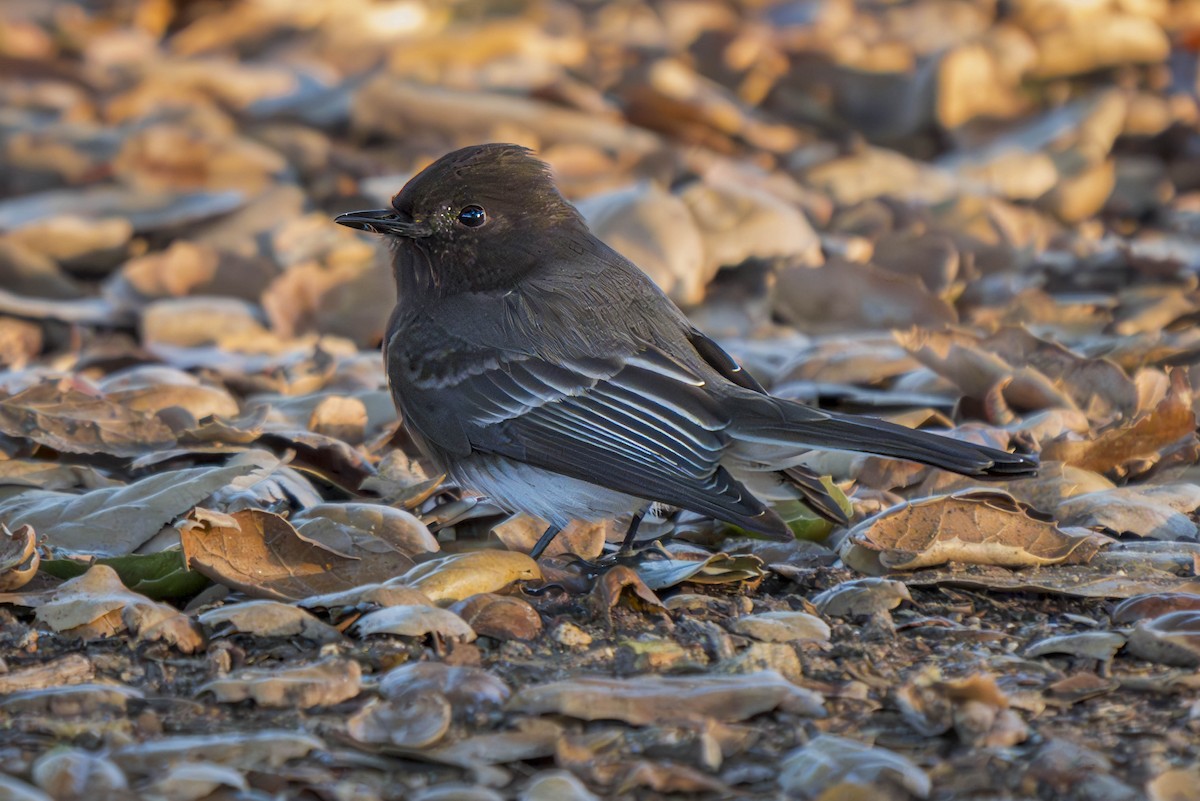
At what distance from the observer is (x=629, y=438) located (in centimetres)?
397

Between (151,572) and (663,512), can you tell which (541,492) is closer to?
(663,512)

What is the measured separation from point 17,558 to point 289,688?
96 centimetres

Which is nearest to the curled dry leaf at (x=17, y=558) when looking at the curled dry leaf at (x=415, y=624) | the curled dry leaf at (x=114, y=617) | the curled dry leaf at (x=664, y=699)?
the curled dry leaf at (x=114, y=617)

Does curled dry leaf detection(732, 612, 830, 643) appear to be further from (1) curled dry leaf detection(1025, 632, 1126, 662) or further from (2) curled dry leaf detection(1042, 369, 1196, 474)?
(2) curled dry leaf detection(1042, 369, 1196, 474)

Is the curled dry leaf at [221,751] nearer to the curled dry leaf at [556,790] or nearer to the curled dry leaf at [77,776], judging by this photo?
the curled dry leaf at [77,776]

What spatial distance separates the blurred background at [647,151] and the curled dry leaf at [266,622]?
9.83ft

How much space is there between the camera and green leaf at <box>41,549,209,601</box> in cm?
366

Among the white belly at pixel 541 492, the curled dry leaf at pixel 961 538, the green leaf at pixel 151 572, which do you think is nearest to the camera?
the green leaf at pixel 151 572

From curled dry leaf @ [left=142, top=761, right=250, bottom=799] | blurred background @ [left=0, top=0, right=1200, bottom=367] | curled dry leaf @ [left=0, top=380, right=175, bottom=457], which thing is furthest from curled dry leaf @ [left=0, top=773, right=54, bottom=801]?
blurred background @ [left=0, top=0, right=1200, bottom=367]

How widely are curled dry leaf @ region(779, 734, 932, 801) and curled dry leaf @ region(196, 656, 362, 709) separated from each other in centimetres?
91

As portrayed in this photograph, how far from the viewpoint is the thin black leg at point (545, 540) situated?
4219mm

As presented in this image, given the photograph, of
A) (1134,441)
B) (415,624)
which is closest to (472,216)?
(415,624)

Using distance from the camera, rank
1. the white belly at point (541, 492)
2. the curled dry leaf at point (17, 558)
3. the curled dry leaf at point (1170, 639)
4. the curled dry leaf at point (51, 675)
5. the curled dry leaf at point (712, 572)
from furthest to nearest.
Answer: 1. the white belly at point (541, 492)
2. the curled dry leaf at point (712, 572)
3. the curled dry leaf at point (17, 558)
4. the curled dry leaf at point (1170, 639)
5. the curled dry leaf at point (51, 675)

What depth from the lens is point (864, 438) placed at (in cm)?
374
